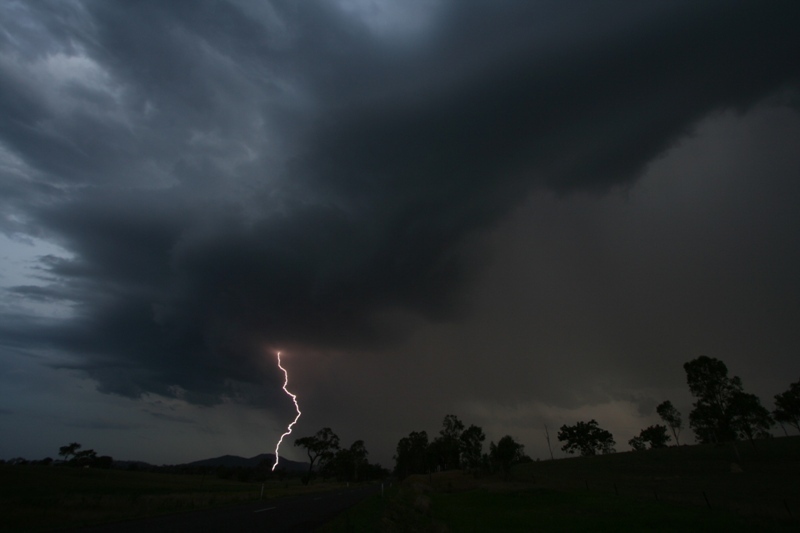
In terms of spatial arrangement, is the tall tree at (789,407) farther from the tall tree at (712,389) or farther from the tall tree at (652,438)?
the tall tree at (652,438)

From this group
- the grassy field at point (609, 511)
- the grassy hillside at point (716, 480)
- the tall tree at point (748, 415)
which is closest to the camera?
the grassy field at point (609, 511)

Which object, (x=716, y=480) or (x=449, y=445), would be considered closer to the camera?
(x=716, y=480)

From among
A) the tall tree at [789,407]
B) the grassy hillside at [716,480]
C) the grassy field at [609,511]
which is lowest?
the grassy field at [609,511]

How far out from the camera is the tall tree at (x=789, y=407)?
85.4m

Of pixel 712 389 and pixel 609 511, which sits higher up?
pixel 712 389

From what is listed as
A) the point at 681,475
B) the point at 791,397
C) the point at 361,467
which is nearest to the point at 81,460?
the point at 361,467

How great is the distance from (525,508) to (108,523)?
3027 cm

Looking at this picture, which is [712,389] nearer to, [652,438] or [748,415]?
[748,415]

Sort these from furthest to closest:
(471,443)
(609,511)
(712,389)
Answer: (471,443)
(712,389)
(609,511)

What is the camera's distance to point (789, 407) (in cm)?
8619

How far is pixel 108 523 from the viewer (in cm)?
2047

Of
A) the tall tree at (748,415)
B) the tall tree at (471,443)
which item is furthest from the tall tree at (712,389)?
the tall tree at (471,443)

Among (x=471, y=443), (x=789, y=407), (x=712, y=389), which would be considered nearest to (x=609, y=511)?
(x=712, y=389)

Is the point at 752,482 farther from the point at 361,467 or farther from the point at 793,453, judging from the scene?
the point at 361,467
